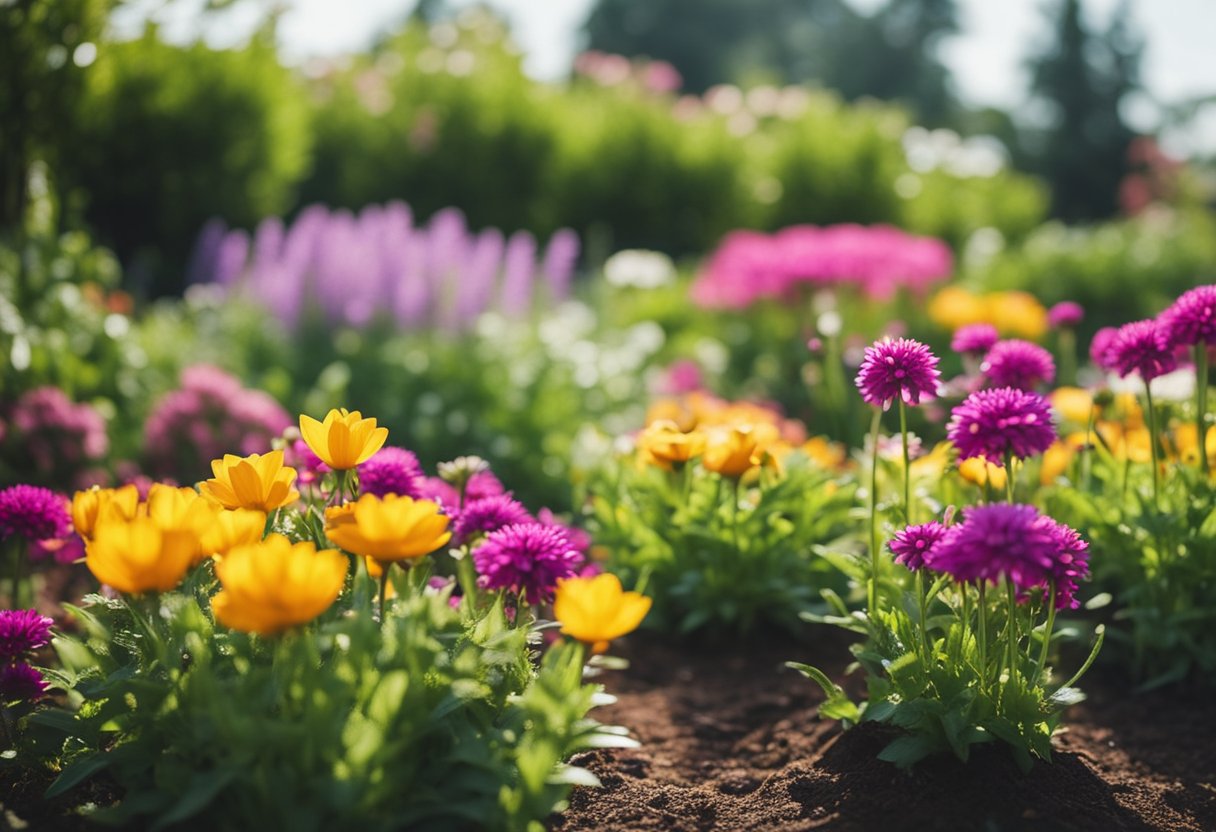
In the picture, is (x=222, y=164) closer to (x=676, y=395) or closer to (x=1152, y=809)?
(x=676, y=395)

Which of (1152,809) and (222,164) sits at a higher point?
(222,164)

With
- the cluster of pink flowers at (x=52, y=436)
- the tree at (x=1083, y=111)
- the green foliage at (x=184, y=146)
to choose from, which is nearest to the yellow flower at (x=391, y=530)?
the cluster of pink flowers at (x=52, y=436)

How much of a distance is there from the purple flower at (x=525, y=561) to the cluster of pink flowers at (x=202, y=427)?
2.51 m

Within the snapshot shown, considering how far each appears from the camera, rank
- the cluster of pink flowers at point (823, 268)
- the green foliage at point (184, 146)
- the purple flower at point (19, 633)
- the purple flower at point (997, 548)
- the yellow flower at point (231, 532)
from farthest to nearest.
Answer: the green foliage at point (184, 146)
the cluster of pink flowers at point (823, 268)
the purple flower at point (19, 633)
the yellow flower at point (231, 532)
the purple flower at point (997, 548)

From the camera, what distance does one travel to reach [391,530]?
1527 millimetres

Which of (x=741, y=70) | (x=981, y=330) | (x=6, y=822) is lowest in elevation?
(x=6, y=822)

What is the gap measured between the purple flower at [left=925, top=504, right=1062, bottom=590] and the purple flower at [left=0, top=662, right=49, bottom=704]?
1.66 m

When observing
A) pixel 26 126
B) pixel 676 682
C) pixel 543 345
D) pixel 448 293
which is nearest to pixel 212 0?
pixel 26 126

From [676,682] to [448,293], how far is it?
2764 mm

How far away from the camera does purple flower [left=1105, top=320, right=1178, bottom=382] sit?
7.04ft

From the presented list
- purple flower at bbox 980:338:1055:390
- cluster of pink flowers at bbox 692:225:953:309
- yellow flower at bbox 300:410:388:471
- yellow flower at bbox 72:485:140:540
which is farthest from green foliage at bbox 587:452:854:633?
cluster of pink flowers at bbox 692:225:953:309

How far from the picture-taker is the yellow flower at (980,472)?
2.20 metres

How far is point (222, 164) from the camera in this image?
22.7ft

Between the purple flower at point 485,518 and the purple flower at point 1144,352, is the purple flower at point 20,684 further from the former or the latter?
the purple flower at point 1144,352
